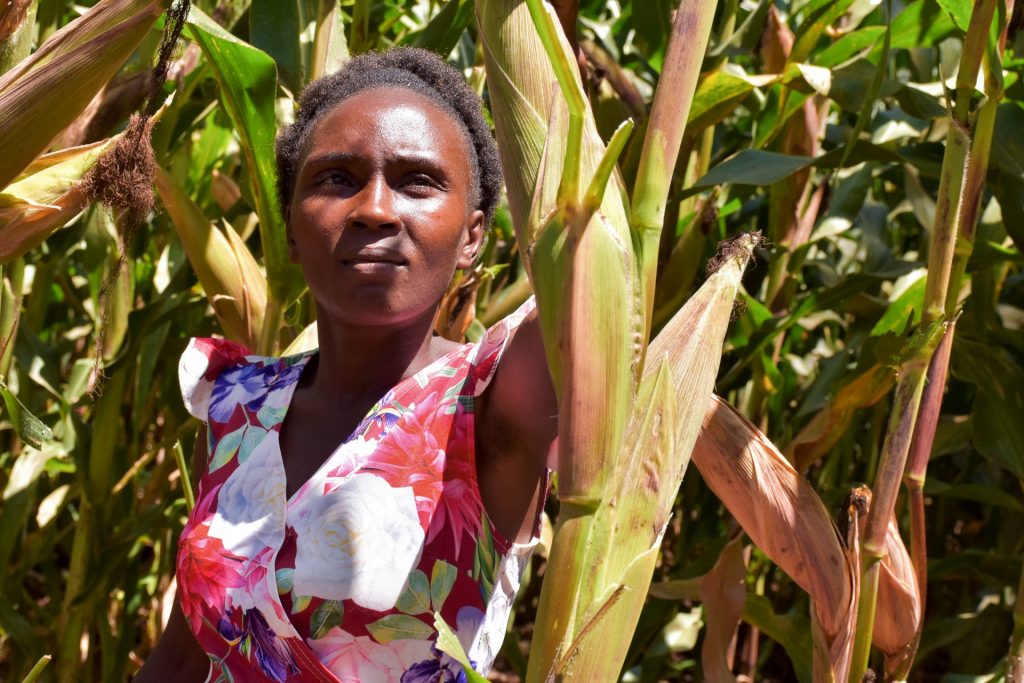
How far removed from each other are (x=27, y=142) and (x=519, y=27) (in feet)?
1.29

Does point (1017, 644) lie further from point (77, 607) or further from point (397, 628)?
point (77, 607)

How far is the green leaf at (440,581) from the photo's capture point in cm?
95

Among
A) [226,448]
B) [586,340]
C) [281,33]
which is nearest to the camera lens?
[586,340]

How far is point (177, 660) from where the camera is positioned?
120cm

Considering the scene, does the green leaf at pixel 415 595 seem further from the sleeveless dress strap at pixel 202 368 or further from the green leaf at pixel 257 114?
the green leaf at pixel 257 114

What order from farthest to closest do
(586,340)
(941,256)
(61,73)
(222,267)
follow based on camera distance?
(222,267), (941,256), (61,73), (586,340)

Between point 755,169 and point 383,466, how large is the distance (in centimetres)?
74

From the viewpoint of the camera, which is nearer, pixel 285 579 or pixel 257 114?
pixel 285 579

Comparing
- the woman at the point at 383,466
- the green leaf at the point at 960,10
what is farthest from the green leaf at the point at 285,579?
the green leaf at the point at 960,10

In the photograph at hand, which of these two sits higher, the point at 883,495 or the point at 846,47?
the point at 846,47

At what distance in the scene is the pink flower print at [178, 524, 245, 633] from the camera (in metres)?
1.01

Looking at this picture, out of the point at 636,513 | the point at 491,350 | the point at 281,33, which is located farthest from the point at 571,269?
the point at 281,33

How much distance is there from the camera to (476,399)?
960 mm

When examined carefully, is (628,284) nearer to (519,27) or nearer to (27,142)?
(519,27)
